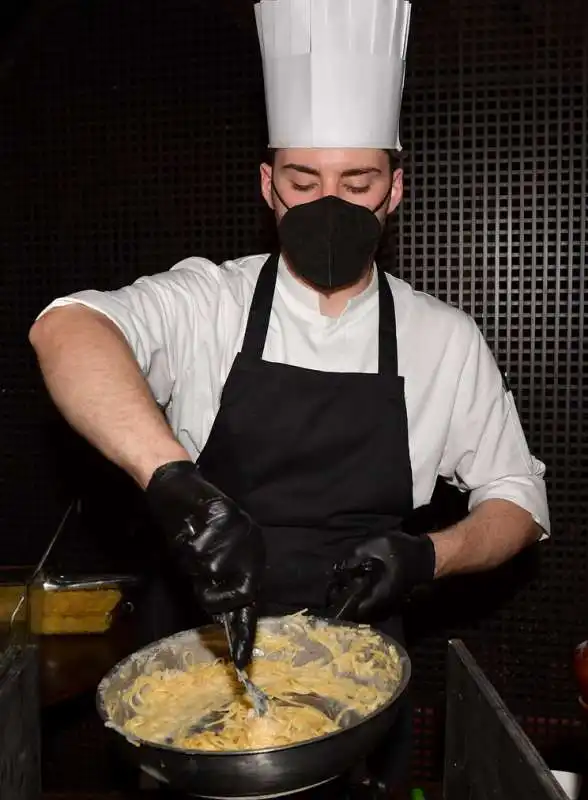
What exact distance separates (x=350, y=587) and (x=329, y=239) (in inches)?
29.7

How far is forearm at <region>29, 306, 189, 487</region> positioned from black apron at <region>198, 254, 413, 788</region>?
48 cm

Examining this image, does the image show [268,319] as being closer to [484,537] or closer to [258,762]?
[484,537]

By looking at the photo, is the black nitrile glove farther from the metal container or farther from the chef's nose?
the chef's nose

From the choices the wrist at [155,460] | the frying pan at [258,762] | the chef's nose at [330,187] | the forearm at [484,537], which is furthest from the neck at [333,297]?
the frying pan at [258,762]

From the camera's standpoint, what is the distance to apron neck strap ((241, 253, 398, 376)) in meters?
2.02

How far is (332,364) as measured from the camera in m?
2.07

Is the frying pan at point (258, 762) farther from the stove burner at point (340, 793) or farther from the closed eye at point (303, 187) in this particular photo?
the closed eye at point (303, 187)

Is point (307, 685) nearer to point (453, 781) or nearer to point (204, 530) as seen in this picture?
point (453, 781)

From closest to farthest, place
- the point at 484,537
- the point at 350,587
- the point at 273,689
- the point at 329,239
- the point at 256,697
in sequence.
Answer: the point at 256,697 < the point at 273,689 < the point at 350,587 < the point at 329,239 < the point at 484,537

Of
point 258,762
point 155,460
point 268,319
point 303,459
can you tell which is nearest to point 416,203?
point 268,319

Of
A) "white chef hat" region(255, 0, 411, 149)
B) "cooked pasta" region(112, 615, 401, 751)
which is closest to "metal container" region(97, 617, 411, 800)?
"cooked pasta" region(112, 615, 401, 751)

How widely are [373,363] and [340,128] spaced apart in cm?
57

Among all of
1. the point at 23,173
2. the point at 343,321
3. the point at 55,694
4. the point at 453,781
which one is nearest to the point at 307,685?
the point at 453,781

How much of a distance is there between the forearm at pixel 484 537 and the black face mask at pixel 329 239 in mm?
639
